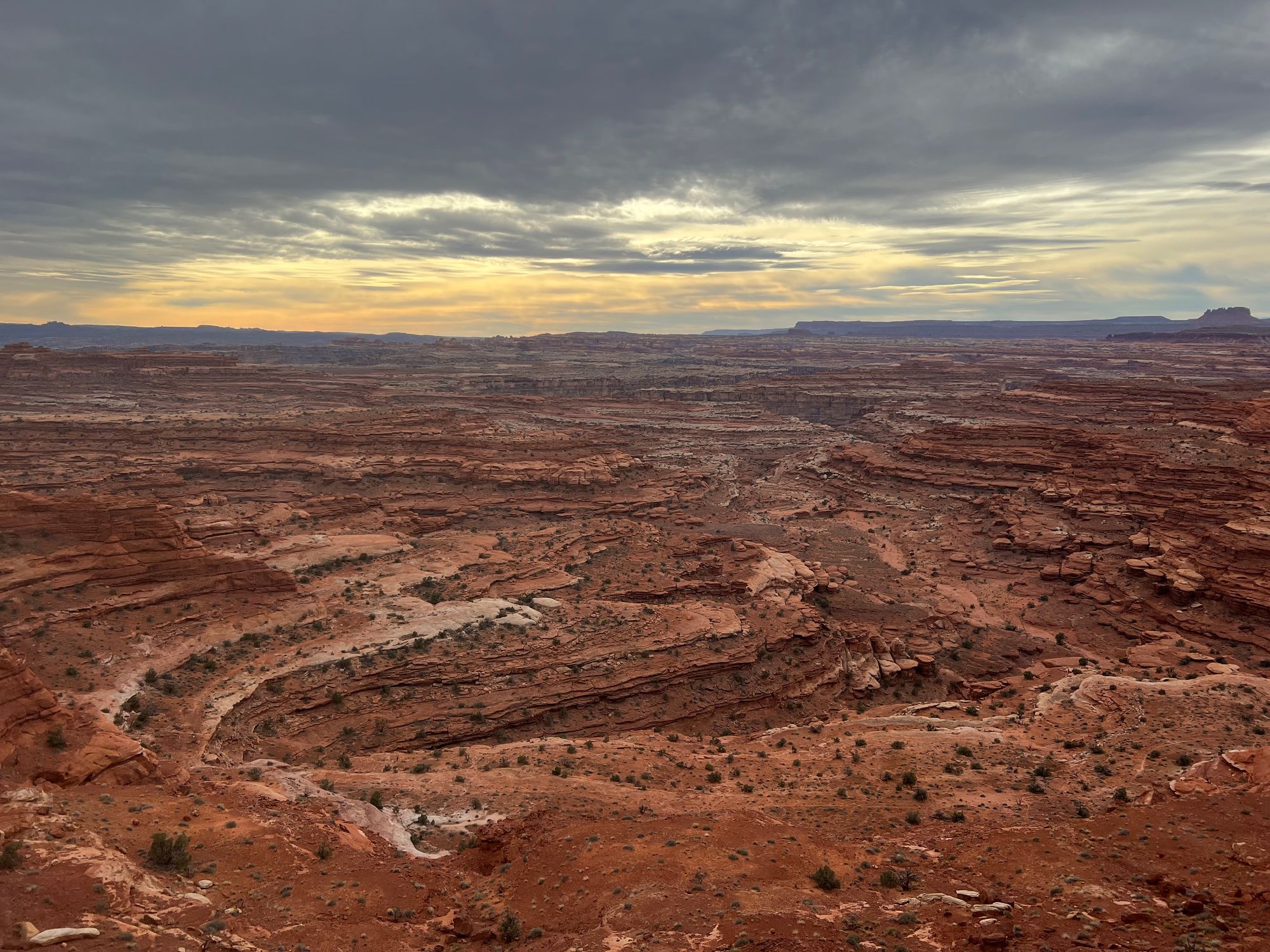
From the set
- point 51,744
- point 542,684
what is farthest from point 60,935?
point 542,684

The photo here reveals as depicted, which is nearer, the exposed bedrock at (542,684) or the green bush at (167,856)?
Answer: the green bush at (167,856)

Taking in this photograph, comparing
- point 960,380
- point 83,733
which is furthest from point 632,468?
point 960,380

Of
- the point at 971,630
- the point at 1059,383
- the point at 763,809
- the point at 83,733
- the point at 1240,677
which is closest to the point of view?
the point at 83,733

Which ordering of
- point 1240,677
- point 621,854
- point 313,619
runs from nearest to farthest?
point 621,854 → point 1240,677 → point 313,619

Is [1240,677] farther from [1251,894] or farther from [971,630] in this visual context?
[1251,894]

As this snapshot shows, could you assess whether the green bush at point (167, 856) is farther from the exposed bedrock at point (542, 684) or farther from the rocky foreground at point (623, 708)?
the exposed bedrock at point (542, 684)

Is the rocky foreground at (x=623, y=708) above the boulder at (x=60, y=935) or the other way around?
the other way around

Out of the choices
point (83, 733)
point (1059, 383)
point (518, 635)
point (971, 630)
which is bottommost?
point (971, 630)

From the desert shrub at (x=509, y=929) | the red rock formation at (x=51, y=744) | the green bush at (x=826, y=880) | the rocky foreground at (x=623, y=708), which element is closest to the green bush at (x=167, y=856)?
the rocky foreground at (x=623, y=708)

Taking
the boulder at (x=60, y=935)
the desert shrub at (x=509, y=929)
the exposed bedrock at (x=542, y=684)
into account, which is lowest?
the exposed bedrock at (x=542, y=684)
